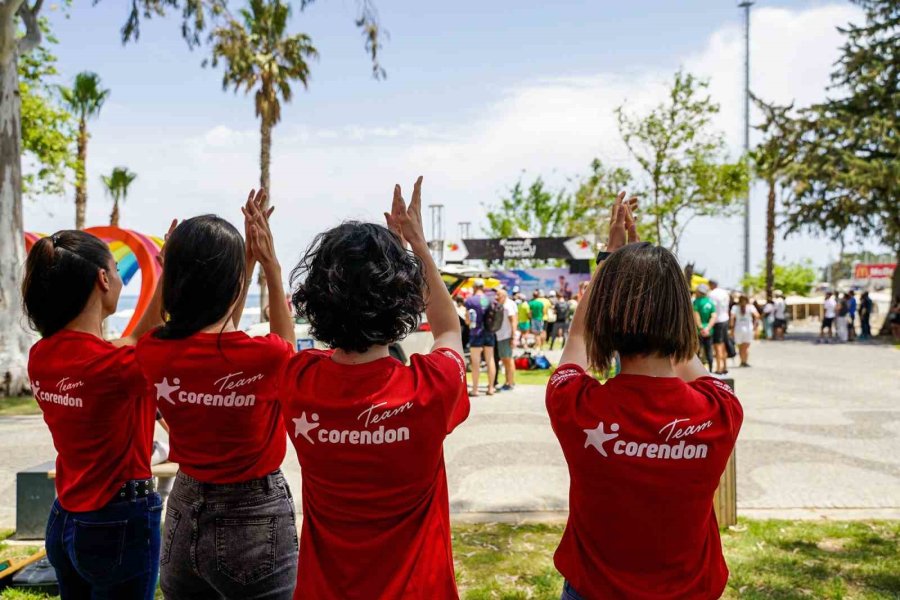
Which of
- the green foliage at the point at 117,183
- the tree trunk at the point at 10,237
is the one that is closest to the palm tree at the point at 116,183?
the green foliage at the point at 117,183

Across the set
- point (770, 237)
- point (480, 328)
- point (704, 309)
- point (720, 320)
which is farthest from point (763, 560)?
point (770, 237)

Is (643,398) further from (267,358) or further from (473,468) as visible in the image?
(473,468)

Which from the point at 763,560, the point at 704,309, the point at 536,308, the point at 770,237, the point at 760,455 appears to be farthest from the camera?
the point at 770,237

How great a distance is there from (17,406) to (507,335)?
7927 millimetres

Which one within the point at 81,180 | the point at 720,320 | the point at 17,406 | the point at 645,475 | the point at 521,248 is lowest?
the point at 17,406

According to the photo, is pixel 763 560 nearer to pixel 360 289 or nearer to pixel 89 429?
pixel 360 289

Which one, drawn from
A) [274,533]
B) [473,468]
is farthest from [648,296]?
[473,468]

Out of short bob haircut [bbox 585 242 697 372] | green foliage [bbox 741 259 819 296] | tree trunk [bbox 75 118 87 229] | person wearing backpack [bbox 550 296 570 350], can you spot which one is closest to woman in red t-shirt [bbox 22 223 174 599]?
short bob haircut [bbox 585 242 697 372]

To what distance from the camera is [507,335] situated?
11898 millimetres

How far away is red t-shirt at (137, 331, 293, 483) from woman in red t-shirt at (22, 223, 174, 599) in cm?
26

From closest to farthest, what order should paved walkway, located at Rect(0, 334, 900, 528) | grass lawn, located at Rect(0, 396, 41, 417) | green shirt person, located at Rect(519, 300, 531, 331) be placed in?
paved walkway, located at Rect(0, 334, 900, 528) → grass lawn, located at Rect(0, 396, 41, 417) → green shirt person, located at Rect(519, 300, 531, 331)

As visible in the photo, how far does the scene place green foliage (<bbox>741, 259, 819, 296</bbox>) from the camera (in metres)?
47.5

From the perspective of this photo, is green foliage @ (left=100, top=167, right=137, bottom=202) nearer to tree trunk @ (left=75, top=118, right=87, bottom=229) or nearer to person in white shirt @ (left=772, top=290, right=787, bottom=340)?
tree trunk @ (left=75, top=118, right=87, bottom=229)

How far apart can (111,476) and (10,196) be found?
1165cm
